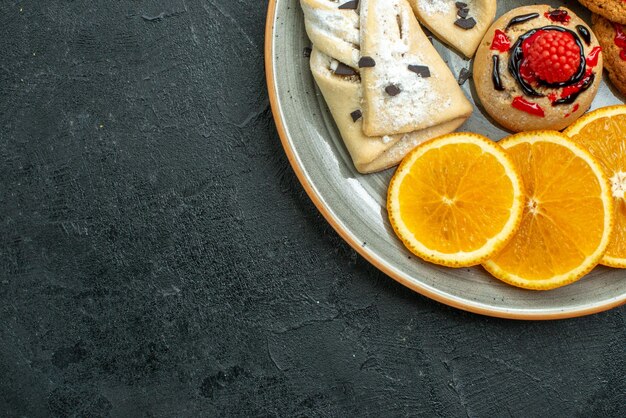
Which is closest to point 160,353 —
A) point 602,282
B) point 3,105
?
point 3,105

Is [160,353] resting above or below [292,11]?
below

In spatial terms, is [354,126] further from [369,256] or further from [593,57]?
[593,57]

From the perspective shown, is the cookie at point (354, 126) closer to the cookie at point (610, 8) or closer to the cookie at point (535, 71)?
the cookie at point (535, 71)

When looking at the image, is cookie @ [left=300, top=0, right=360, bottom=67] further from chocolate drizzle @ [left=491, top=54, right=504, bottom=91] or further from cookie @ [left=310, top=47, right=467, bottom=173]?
chocolate drizzle @ [left=491, top=54, right=504, bottom=91]

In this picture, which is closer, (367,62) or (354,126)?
(367,62)

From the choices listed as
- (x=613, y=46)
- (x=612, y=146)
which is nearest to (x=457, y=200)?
(x=612, y=146)

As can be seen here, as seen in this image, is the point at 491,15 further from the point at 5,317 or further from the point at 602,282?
the point at 5,317
